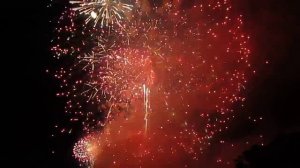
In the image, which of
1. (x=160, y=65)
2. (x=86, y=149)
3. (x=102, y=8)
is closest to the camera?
(x=102, y=8)

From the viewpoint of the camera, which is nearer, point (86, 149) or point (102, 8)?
point (102, 8)

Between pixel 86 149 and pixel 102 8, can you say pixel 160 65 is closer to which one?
pixel 102 8

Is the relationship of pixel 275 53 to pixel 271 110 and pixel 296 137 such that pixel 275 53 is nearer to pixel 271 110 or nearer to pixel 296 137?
pixel 271 110

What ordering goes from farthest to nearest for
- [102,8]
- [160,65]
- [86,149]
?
[86,149], [160,65], [102,8]

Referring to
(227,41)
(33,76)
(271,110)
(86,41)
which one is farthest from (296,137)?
(33,76)

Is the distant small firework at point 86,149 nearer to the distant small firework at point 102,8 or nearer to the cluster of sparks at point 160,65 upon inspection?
the cluster of sparks at point 160,65

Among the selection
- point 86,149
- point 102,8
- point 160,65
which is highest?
point 102,8

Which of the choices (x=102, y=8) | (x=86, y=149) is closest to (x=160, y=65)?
(x=102, y=8)

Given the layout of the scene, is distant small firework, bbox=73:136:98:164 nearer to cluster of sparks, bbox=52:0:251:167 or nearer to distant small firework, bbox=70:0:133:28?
cluster of sparks, bbox=52:0:251:167

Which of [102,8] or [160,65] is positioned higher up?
[102,8]
